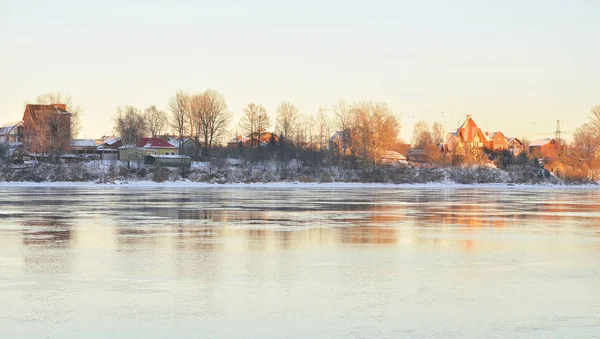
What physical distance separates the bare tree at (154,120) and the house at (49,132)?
34.1 metres

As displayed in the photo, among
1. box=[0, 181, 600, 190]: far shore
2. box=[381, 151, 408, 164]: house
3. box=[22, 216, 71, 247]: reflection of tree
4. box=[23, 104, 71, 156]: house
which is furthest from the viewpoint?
box=[23, 104, 71, 156]: house

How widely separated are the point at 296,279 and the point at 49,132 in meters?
65.5

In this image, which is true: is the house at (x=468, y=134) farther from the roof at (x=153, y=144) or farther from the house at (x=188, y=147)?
the roof at (x=153, y=144)

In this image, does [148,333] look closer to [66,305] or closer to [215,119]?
[66,305]

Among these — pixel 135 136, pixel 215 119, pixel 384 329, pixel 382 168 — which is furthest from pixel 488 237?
pixel 135 136

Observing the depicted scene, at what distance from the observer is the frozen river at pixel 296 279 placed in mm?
7480

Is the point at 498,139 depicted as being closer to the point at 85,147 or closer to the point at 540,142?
the point at 540,142

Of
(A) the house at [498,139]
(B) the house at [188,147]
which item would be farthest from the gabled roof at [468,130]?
(B) the house at [188,147]

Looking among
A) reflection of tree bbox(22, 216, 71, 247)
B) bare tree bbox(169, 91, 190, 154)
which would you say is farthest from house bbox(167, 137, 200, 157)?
reflection of tree bbox(22, 216, 71, 247)

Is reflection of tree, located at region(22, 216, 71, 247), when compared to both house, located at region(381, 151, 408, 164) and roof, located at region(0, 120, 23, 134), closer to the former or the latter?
house, located at region(381, 151, 408, 164)

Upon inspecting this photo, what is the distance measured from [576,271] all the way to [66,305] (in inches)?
307

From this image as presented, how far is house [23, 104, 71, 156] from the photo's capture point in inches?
2655

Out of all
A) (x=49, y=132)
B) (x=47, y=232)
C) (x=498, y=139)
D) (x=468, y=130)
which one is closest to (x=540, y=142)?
(x=498, y=139)

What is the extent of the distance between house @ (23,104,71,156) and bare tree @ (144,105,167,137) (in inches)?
1344
